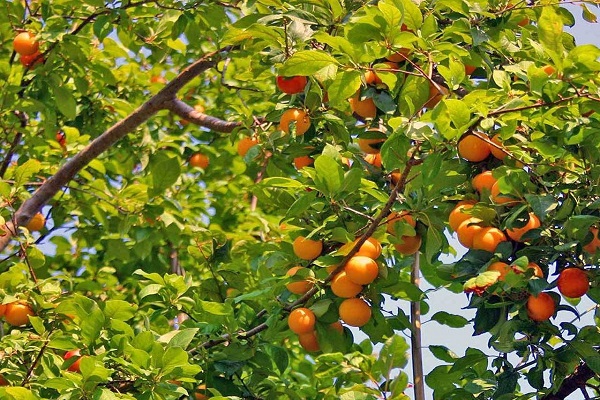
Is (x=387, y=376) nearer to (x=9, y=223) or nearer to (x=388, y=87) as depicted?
(x=388, y=87)

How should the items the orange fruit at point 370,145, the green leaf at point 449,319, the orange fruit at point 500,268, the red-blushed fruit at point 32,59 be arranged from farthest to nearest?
the red-blushed fruit at point 32,59 → the green leaf at point 449,319 → the orange fruit at point 370,145 → the orange fruit at point 500,268

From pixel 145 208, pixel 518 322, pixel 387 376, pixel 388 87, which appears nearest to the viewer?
pixel 518 322

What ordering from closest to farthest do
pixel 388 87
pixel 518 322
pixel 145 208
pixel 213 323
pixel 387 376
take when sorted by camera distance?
pixel 518 322, pixel 387 376, pixel 388 87, pixel 213 323, pixel 145 208

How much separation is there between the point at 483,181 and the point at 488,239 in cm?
17

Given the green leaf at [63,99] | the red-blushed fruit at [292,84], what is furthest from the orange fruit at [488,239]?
the green leaf at [63,99]

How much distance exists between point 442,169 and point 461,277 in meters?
0.29

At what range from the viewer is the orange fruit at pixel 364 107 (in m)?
2.83

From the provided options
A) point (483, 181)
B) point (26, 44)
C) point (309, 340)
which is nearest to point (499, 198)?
point (483, 181)

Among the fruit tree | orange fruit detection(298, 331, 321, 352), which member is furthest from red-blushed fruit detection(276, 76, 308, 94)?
orange fruit detection(298, 331, 321, 352)

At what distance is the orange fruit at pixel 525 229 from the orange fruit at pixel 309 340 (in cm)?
68

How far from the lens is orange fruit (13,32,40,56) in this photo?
4109 mm

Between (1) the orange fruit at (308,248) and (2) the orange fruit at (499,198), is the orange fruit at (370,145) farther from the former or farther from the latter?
(2) the orange fruit at (499,198)

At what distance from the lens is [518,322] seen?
7.79 ft

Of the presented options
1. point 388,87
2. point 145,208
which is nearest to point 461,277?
point 388,87
